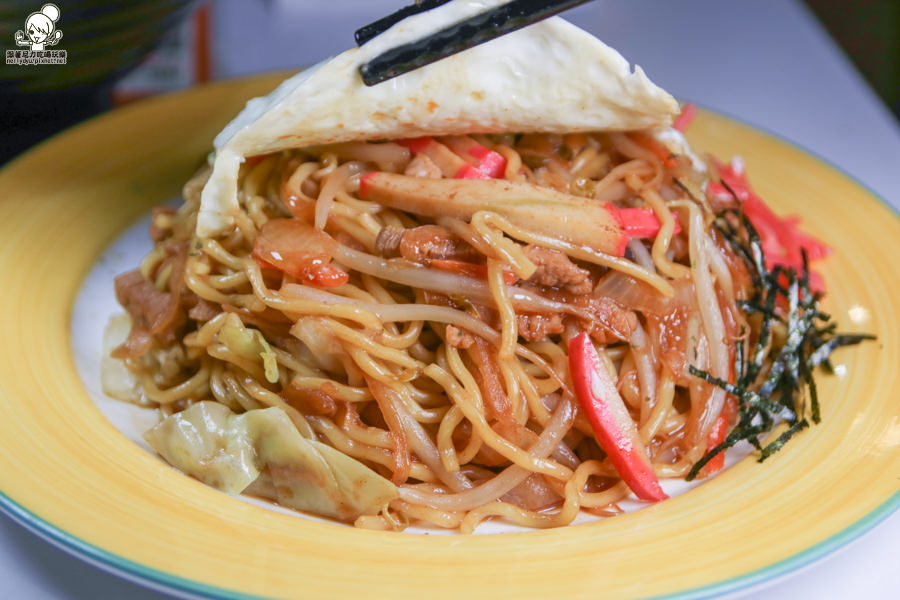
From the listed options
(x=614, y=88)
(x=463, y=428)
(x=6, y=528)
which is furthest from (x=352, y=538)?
(x=614, y=88)

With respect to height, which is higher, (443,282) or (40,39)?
(40,39)

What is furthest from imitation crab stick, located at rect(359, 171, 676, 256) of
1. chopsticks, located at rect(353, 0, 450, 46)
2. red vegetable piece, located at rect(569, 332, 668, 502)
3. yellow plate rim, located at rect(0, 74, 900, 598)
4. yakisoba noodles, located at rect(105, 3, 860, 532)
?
yellow plate rim, located at rect(0, 74, 900, 598)

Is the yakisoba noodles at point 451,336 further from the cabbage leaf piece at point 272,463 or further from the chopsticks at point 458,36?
the chopsticks at point 458,36

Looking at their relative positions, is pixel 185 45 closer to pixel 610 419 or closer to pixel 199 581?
pixel 610 419

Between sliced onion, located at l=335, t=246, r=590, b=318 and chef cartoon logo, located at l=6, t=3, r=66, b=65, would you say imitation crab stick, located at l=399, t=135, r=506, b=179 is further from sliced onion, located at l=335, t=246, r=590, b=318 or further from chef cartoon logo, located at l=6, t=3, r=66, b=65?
chef cartoon logo, located at l=6, t=3, r=66, b=65

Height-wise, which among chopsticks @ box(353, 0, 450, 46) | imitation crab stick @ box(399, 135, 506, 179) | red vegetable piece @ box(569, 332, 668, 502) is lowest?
red vegetable piece @ box(569, 332, 668, 502)

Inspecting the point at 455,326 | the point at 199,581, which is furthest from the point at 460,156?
the point at 199,581
